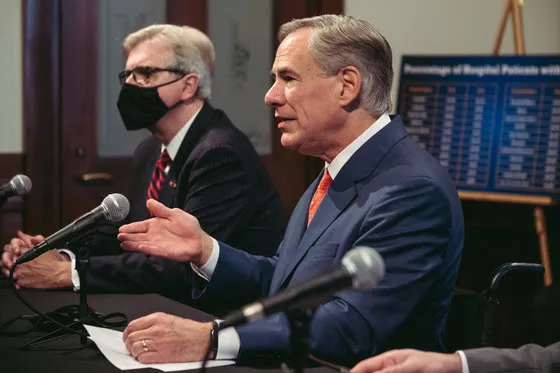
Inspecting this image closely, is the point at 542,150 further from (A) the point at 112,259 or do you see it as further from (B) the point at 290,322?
(B) the point at 290,322

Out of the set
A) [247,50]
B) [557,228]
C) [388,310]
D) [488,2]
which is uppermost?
[488,2]

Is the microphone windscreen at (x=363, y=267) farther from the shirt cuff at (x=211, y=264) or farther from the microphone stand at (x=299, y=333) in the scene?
the shirt cuff at (x=211, y=264)

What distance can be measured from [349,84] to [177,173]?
45.8 inches

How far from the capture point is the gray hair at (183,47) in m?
3.36

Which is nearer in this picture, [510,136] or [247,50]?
[510,136]

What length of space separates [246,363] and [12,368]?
49cm

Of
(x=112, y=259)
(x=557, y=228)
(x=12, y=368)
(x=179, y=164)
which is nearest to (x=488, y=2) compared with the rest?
(x=557, y=228)

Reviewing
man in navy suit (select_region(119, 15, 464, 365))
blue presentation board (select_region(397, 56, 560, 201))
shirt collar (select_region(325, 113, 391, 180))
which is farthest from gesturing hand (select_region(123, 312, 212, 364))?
blue presentation board (select_region(397, 56, 560, 201))

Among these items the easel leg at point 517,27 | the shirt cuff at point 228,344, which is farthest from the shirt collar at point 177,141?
the easel leg at point 517,27

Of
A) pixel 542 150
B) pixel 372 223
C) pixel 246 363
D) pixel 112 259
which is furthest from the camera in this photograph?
pixel 542 150

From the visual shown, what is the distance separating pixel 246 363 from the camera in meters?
1.74

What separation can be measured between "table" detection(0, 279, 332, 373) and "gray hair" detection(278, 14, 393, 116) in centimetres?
72

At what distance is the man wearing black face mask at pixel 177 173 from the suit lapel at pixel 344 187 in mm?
705

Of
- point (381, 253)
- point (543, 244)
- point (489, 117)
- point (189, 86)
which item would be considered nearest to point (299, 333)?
point (381, 253)
